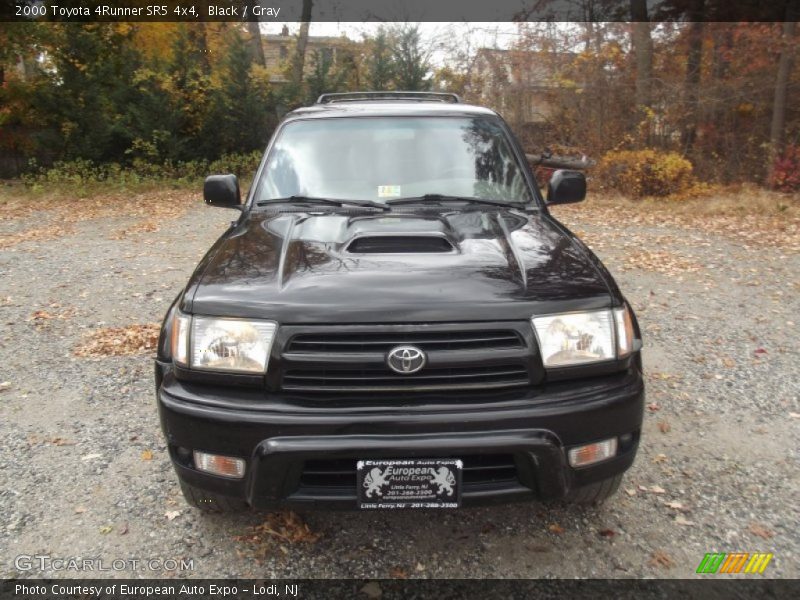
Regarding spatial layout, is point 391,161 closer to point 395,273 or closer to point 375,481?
point 395,273

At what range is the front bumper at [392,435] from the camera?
6.93 feet

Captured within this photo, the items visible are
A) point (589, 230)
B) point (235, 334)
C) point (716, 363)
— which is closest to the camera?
point (235, 334)

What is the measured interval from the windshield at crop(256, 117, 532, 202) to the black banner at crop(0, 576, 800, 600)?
6.07ft

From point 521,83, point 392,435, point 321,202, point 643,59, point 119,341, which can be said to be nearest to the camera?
point 392,435

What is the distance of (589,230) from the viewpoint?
34.4ft

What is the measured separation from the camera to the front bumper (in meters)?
2.11

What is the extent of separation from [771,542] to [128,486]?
2.99 m

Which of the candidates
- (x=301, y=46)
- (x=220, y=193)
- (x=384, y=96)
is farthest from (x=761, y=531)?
(x=301, y=46)

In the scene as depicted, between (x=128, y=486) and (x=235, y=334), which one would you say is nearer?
(x=235, y=334)

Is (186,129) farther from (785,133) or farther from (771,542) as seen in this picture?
(771,542)

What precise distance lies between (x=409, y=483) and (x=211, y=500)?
2.60ft

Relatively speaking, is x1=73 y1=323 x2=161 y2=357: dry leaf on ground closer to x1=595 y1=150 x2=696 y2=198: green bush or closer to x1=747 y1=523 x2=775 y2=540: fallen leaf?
x1=747 y1=523 x2=775 y2=540: fallen leaf

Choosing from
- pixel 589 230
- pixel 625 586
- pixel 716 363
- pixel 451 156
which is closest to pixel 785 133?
pixel 589 230

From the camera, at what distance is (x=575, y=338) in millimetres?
2271
